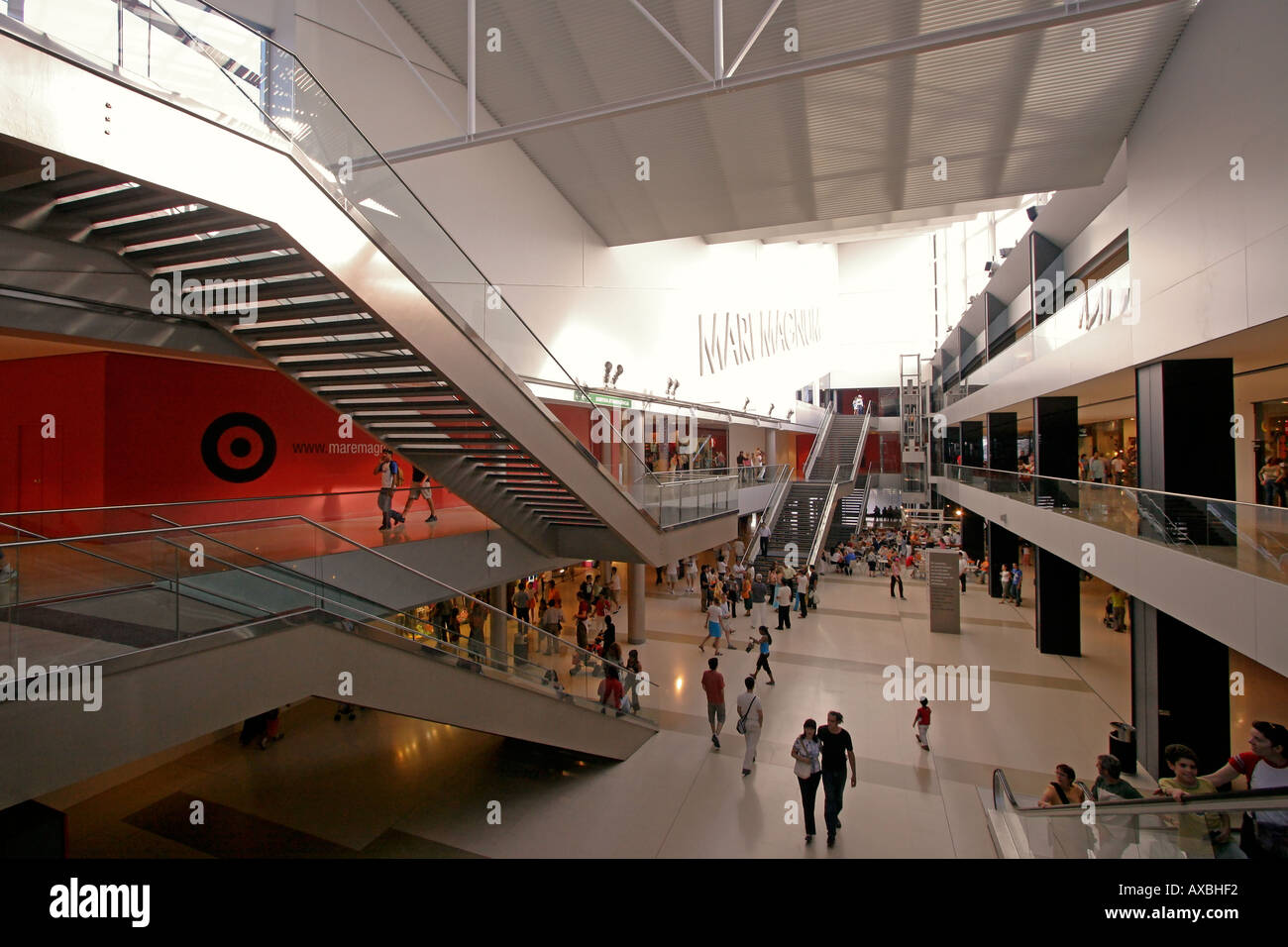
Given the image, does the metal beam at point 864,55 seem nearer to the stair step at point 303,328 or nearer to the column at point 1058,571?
the stair step at point 303,328

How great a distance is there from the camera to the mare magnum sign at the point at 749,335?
24.1 meters

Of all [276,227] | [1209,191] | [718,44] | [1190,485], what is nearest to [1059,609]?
[1190,485]

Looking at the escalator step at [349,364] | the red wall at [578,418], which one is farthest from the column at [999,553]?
the escalator step at [349,364]

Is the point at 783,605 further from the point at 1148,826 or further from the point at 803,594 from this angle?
the point at 1148,826

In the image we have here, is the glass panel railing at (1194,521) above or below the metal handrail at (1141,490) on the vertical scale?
below

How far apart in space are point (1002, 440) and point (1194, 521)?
1305cm

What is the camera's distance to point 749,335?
28.7 meters

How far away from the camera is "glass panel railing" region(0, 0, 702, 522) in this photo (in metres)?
3.80

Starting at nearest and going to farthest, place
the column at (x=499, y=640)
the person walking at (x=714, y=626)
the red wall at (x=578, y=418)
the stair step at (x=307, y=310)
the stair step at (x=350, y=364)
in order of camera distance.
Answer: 1. the stair step at (x=307, y=310)
2. the stair step at (x=350, y=364)
3. the column at (x=499, y=640)
4. the person walking at (x=714, y=626)
5. the red wall at (x=578, y=418)

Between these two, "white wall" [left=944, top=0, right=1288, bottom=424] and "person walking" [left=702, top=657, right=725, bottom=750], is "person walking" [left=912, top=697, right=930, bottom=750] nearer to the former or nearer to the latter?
"person walking" [left=702, top=657, right=725, bottom=750]

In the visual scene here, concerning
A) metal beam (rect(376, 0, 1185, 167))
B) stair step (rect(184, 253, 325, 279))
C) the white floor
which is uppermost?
metal beam (rect(376, 0, 1185, 167))

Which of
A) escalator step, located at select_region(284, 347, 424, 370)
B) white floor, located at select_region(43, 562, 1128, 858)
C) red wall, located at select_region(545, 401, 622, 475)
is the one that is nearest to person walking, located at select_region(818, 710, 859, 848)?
white floor, located at select_region(43, 562, 1128, 858)

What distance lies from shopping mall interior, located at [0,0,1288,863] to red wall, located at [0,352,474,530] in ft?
0.18

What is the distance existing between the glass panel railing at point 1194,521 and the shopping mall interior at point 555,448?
0.06 m
